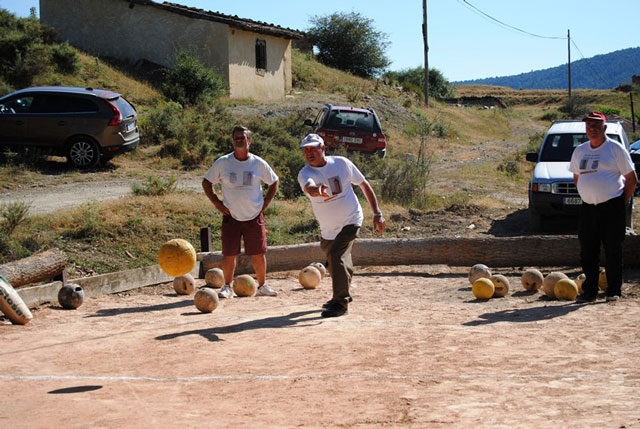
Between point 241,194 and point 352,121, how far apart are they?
13184 mm

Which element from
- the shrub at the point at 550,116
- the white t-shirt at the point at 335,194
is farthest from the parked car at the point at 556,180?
the shrub at the point at 550,116

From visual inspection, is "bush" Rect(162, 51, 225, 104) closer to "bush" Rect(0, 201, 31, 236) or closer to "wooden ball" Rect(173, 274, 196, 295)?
"bush" Rect(0, 201, 31, 236)

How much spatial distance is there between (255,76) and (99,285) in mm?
26306

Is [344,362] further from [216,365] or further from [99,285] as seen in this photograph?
[99,285]

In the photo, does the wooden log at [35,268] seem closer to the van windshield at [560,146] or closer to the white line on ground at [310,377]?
the white line on ground at [310,377]

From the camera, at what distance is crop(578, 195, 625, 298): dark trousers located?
29.9ft

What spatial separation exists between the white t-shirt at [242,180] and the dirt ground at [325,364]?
1.08 m

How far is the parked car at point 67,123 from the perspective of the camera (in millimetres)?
19312

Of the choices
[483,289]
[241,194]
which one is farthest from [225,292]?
[483,289]

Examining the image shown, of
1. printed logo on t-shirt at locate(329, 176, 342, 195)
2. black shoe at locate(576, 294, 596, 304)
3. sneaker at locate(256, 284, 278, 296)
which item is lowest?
black shoe at locate(576, 294, 596, 304)

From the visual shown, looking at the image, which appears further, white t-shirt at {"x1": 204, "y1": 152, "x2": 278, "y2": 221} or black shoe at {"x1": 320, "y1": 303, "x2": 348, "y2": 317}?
white t-shirt at {"x1": 204, "y1": 152, "x2": 278, "y2": 221}

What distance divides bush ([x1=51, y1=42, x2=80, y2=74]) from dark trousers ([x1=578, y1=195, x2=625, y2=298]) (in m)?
23.4

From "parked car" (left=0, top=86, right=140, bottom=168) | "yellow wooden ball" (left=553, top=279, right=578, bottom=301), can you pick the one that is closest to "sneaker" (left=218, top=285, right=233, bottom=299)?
"yellow wooden ball" (left=553, top=279, right=578, bottom=301)

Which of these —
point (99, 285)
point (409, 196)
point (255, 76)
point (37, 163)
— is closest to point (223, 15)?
point (255, 76)
